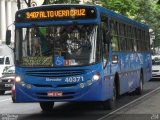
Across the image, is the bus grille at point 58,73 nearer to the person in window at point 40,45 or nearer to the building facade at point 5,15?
the person in window at point 40,45

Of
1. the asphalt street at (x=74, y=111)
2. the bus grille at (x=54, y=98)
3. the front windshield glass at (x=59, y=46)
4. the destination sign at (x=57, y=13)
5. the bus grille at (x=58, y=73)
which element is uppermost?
the destination sign at (x=57, y=13)

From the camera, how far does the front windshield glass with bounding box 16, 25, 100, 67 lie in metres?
14.9

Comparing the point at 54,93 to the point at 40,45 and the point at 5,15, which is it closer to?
the point at 40,45

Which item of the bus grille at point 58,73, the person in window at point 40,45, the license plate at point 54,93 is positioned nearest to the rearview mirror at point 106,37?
the bus grille at point 58,73

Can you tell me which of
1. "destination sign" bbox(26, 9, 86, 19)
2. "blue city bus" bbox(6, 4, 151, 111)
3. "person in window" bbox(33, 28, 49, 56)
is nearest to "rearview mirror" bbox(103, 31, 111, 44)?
"blue city bus" bbox(6, 4, 151, 111)

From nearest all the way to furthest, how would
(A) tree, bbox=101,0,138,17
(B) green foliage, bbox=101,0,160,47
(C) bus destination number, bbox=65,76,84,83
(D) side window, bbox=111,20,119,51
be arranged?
(C) bus destination number, bbox=65,76,84,83, (D) side window, bbox=111,20,119,51, (A) tree, bbox=101,0,138,17, (B) green foliage, bbox=101,0,160,47

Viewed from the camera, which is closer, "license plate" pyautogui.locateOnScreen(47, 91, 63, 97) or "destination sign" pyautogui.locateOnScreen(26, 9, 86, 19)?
"license plate" pyautogui.locateOnScreen(47, 91, 63, 97)

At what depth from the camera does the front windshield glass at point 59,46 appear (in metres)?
14.9

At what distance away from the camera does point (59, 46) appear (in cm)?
1501

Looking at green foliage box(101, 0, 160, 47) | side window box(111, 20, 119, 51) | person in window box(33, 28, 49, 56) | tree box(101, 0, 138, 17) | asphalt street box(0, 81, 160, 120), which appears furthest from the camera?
green foliage box(101, 0, 160, 47)

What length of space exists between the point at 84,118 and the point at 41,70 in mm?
1663

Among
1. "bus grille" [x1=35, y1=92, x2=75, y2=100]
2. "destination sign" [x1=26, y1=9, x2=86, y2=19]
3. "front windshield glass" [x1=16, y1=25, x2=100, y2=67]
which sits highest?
"destination sign" [x1=26, y1=9, x2=86, y2=19]

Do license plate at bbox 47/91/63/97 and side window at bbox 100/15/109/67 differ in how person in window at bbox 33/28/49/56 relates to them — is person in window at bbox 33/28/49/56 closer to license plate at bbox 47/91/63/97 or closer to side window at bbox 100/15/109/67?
license plate at bbox 47/91/63/97

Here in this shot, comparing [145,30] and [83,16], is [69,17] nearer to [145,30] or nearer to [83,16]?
[83,16]
